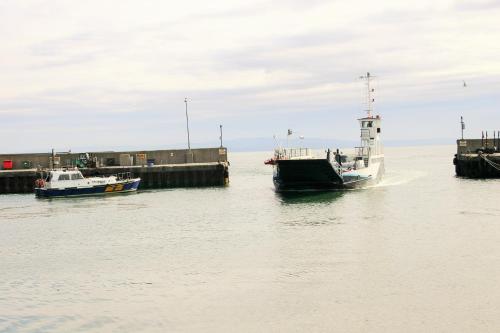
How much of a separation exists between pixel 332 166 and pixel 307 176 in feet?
8.44

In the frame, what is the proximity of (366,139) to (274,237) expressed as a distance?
32310 millimetres

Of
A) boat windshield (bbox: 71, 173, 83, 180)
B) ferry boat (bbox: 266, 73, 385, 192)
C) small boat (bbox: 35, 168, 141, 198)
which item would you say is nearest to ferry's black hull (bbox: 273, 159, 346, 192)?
ferry boat (bbox: 266, 73, 385, 192)

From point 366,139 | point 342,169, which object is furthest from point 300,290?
point 366,139

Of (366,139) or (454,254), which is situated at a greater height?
(366,139)

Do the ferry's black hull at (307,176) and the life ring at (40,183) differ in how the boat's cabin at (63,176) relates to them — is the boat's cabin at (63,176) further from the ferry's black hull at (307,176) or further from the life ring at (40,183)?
the ferry's black hull at (307,176)

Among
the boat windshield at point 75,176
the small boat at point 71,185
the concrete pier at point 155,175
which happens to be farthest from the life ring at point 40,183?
the concrete pier at point 155,175

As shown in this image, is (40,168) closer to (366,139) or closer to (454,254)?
(366,139)

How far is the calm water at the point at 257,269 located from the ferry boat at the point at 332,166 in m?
6.51

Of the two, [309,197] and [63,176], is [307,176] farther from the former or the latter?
[63,176]

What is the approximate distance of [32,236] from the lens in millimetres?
38000

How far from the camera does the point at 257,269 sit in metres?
26.4

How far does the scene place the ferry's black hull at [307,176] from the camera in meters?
53.8

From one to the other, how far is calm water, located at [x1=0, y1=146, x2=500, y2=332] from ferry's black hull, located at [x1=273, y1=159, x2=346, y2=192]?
20.2 ft

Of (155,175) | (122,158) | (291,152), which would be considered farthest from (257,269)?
(122,158)
